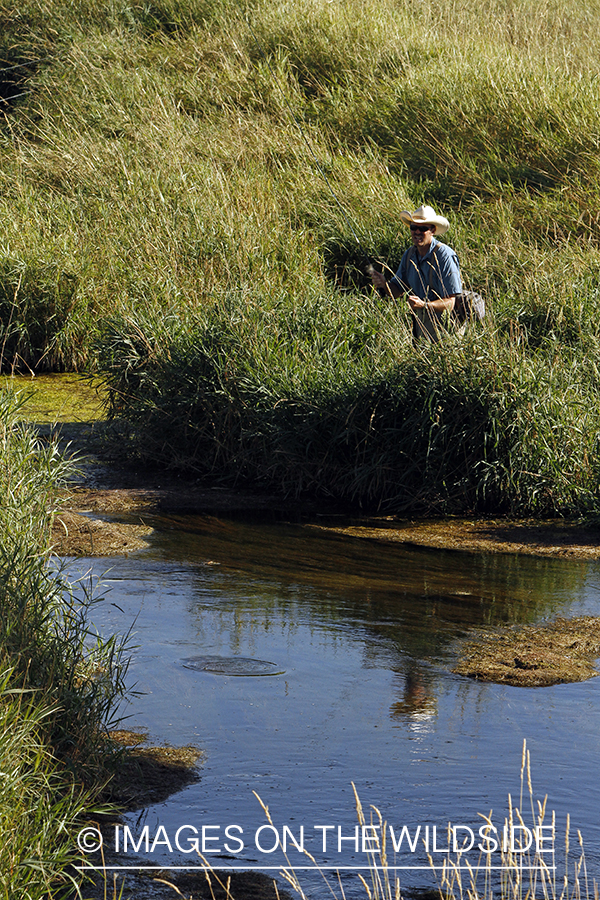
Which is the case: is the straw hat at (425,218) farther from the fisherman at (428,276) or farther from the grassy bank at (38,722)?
the grassy bank at (38,722)

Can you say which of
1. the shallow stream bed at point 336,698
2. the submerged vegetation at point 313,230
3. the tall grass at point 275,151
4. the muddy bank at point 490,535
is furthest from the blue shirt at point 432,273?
the shallow stream bed at point 336,698

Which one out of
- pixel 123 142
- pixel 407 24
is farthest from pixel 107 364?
pixel 407 24

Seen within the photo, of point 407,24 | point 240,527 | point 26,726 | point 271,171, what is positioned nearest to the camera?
point 26,726

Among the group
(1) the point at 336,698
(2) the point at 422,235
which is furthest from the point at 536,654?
(2) the point at 422,235

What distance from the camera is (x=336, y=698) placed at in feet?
17.5

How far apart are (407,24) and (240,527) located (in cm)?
1265

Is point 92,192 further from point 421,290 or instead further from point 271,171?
point 421,290

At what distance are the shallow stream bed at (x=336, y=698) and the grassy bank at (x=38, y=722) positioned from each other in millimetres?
309

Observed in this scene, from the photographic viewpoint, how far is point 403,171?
15.9 metres

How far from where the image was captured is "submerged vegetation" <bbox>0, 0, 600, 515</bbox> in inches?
344

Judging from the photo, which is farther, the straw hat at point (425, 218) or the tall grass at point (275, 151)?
the tall grass at point (275, 151)

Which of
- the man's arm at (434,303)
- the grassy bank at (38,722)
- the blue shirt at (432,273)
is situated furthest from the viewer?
the blue shirt at (432,273)

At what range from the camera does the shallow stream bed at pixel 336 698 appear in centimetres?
415

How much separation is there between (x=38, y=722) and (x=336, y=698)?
5.80 ft
